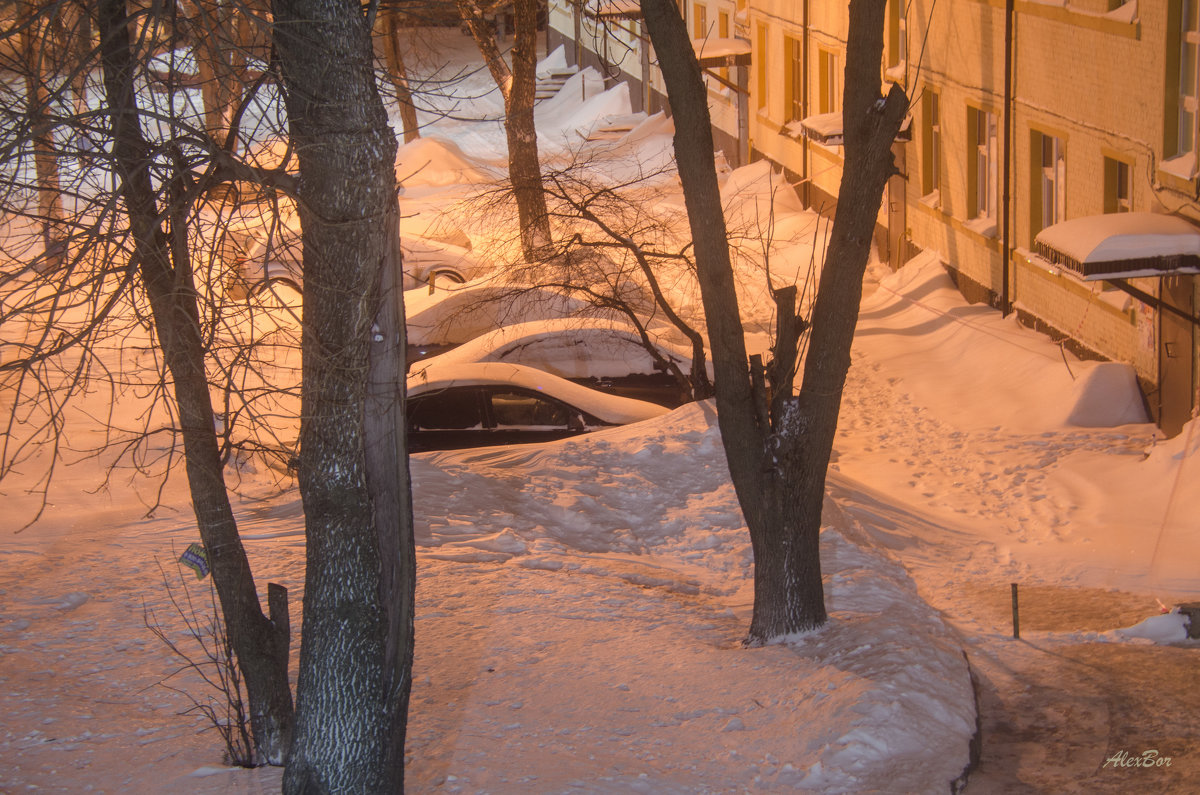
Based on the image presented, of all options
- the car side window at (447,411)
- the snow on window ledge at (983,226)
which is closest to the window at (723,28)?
the snow on window ledge at (983,226)

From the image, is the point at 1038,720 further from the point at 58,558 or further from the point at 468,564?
the point at 58,558

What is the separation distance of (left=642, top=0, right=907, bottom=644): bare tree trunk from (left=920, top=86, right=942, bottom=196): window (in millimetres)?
12064

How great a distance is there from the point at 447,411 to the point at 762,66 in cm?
1824

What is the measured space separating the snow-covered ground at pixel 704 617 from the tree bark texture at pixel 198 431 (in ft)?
1.27

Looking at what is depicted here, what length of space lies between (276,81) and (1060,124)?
1175cm

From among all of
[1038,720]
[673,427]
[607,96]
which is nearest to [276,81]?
[1038,720]

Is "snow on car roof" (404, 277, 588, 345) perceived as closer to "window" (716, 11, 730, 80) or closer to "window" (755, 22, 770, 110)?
"window" (755, 22, 770, 110)

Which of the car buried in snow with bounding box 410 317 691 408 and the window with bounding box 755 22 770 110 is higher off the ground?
the window with bounding box 755 22 770 110

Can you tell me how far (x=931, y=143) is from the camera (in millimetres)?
18375

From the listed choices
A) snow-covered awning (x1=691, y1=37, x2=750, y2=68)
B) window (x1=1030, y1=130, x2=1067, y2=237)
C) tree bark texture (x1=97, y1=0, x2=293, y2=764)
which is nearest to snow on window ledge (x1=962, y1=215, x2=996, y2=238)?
window (x1=1030, y1=130, x2=1067, y2=237)

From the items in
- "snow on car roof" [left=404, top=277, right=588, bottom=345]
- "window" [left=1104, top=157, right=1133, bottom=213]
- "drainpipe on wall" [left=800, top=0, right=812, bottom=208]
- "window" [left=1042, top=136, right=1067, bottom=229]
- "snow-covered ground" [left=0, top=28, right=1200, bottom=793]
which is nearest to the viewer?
"snow-covered ground" [left=0, top=28, right=1200, bottom=793]

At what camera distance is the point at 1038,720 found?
21.4ft

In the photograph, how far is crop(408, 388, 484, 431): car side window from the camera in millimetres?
11148

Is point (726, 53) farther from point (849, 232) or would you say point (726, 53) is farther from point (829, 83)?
point (849, 232)
